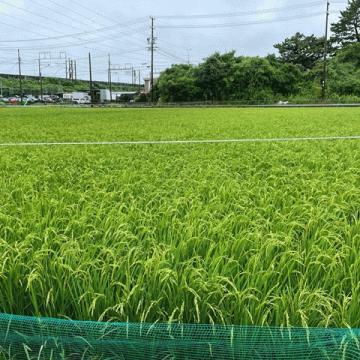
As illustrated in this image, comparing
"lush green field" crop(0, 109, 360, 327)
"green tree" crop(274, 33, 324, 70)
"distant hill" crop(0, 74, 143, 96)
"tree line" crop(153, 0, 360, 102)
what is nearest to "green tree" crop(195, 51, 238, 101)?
"tree line" crop(153, 0, 360, 102)

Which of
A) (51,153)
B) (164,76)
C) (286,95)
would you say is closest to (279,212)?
(51,153)

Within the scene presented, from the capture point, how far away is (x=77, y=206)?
4105mm

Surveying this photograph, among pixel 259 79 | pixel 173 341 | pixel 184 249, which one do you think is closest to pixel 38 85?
pixel 259 79

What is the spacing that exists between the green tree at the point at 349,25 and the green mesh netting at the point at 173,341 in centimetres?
7138

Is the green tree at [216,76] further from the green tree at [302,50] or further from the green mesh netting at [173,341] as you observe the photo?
the green mesh netting at [173,341]

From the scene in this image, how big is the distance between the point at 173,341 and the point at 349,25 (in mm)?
72486

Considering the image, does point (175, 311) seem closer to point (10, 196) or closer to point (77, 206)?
point (77, 206)

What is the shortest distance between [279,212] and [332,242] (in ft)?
2.77

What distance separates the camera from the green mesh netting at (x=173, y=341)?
2053 millimetres

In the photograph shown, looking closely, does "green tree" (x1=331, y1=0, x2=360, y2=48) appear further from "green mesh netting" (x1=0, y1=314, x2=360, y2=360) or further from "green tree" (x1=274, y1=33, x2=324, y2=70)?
"green mesh netting" (x1=0, y1=314, x2=360, y2=360)

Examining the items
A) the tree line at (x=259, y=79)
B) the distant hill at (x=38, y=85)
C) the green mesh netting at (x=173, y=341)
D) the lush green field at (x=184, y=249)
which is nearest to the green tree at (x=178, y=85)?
the tree line at (x=259, y=79)

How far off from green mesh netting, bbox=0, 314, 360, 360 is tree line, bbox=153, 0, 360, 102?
163 feet

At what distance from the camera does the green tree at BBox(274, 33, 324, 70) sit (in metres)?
64.0

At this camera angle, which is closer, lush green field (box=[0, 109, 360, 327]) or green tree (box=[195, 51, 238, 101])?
lush green field (box=[0, 109, 360, 327])
